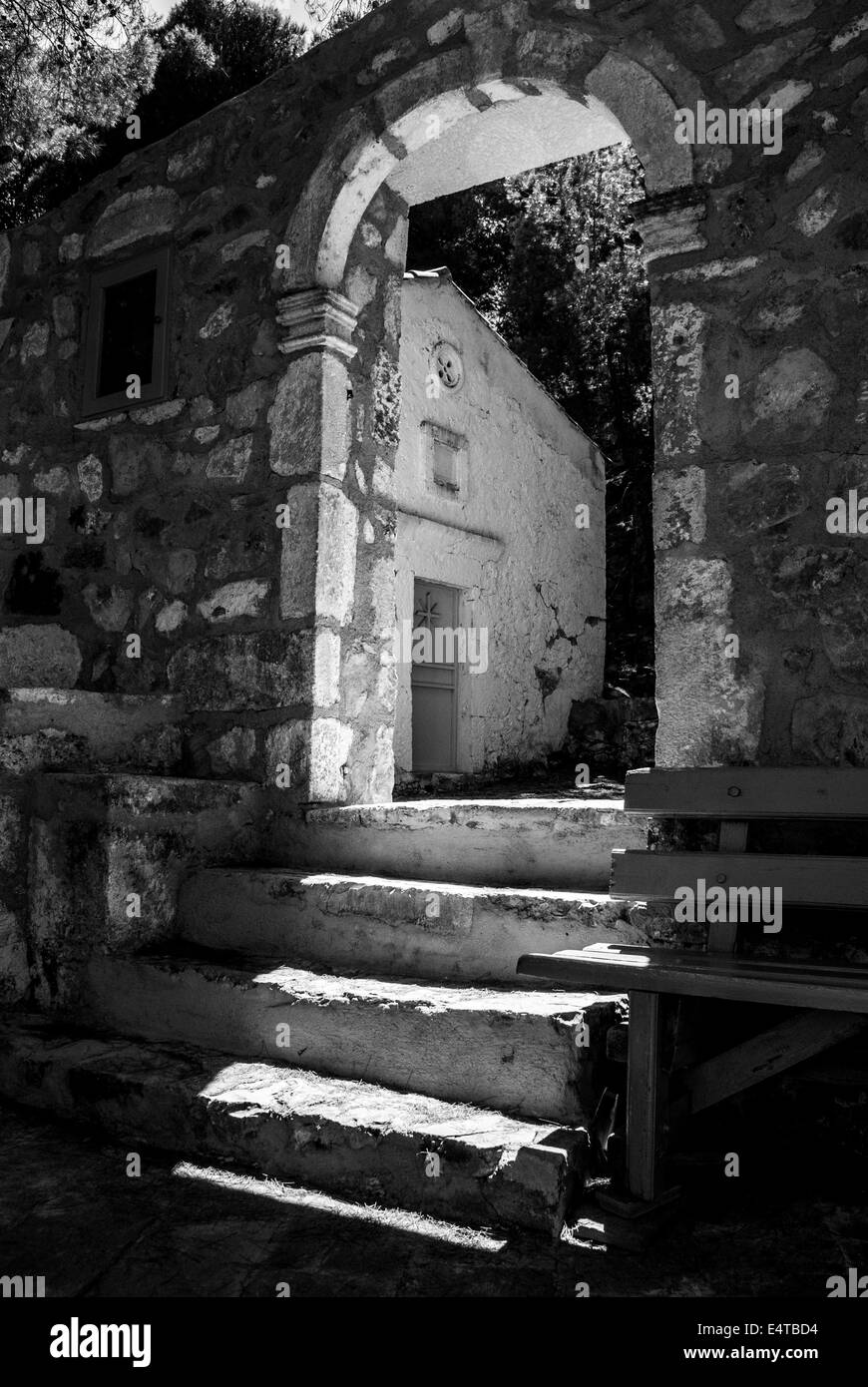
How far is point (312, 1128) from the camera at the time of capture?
2318 mm

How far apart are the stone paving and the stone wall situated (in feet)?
3.69

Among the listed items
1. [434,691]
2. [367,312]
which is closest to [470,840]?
[367,312]

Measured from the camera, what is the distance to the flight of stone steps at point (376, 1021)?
7.31ft

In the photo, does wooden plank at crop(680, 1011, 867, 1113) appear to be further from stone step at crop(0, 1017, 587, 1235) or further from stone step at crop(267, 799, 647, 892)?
stone step at crop(267, 799, 647, 892)

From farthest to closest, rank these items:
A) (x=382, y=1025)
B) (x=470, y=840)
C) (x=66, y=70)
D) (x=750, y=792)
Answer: (x=66, y=70) → (x=470, y=840) → (x=382, y=1025) → (x=750, y=792)

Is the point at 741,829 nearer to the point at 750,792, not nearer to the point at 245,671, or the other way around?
the point at 750,792

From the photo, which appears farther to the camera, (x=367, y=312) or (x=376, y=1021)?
(x=367, y=312)

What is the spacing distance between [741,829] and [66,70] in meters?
6.06

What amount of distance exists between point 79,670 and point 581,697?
501 centimetres

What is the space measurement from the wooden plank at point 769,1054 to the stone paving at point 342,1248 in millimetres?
221

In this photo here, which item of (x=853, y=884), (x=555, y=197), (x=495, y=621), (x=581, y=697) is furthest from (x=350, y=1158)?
(x=555, y=197)

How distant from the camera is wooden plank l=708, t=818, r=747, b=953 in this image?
2330 mm

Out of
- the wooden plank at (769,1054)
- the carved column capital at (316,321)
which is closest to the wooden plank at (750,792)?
the wooden plank at (769,1054)

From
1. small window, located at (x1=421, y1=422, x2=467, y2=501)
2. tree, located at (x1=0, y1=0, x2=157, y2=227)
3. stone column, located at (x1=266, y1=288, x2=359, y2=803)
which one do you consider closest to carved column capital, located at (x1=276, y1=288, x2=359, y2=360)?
stone column, located at (x1=266, y1=288, x2=359, y2=803)
